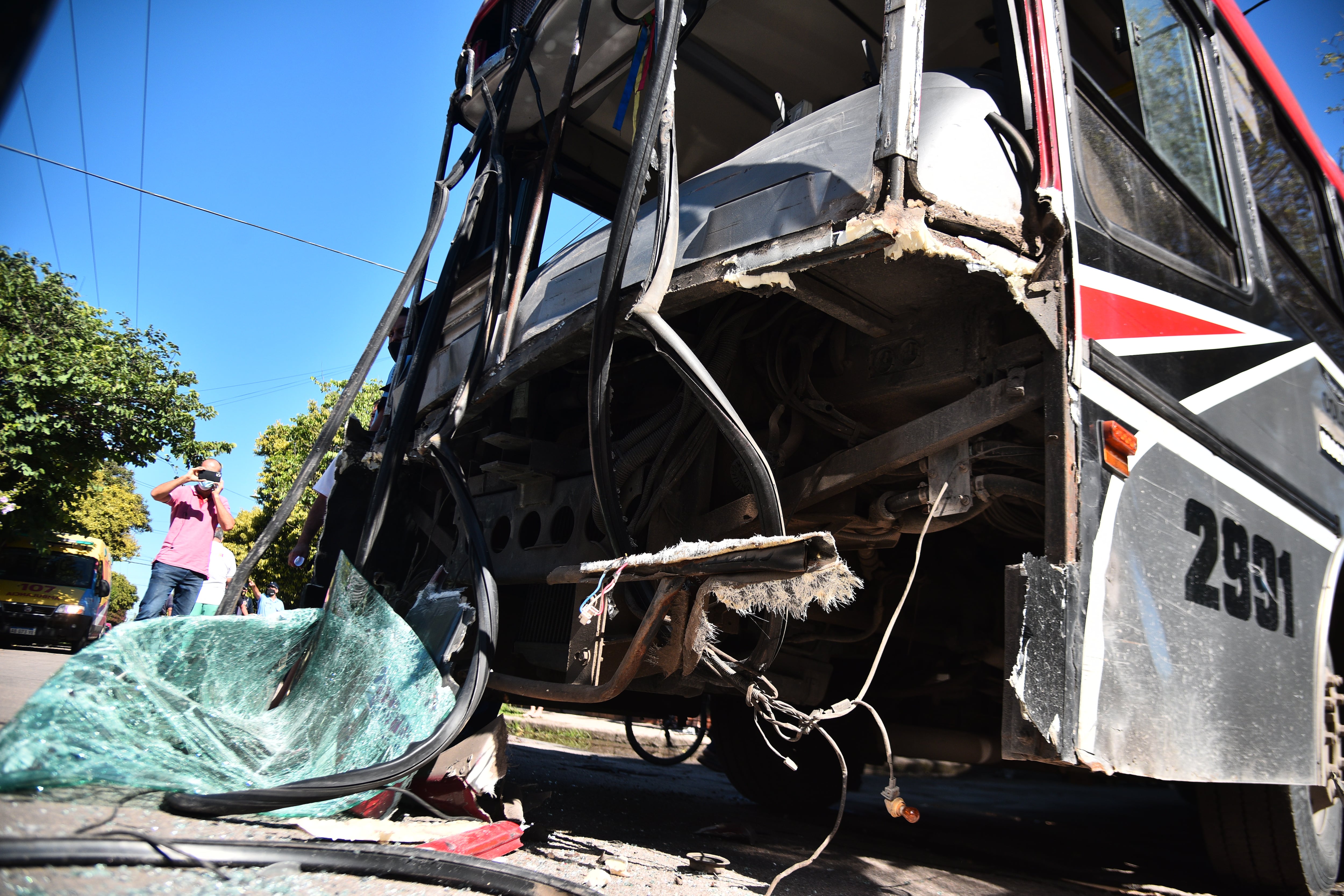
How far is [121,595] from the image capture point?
38594 mm

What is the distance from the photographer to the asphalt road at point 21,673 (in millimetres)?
3672

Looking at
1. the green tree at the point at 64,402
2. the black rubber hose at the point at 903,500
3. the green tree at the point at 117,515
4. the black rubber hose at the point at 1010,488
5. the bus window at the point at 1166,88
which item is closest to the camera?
the black rubber hose at the point at 1010,488

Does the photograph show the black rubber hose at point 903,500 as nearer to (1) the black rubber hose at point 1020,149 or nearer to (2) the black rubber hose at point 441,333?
(1) the black rubber hose at point 1020,149

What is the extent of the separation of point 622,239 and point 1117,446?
141 cm

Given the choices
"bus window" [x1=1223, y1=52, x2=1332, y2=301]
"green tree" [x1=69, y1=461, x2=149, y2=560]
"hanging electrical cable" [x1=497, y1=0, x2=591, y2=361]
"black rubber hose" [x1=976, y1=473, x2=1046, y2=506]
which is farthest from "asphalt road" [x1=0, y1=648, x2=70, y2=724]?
"green tree" [x1=69, y1=461, x2=149, y2=560]

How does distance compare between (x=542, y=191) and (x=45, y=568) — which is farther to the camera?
(x=45, y=568)

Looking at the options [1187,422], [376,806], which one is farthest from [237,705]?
[1187,422]

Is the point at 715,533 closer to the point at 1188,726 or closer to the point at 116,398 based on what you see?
the point at 1188,726

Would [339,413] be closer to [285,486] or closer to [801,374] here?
[801,374]

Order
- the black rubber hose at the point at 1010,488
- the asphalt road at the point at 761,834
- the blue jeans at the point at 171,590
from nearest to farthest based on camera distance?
1. the asphalt road at the point at 761,834
2. the black rubber hose at the point at 1010,488
3. the blue jeans at the point at 171,590

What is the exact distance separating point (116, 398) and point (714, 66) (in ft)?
44.2

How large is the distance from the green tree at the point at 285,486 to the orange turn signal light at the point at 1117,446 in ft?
38.0

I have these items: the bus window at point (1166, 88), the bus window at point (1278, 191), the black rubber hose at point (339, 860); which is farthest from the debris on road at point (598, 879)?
the bus window at point (1278, 191)

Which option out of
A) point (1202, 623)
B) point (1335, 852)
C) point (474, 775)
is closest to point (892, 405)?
point (1202, 623)
